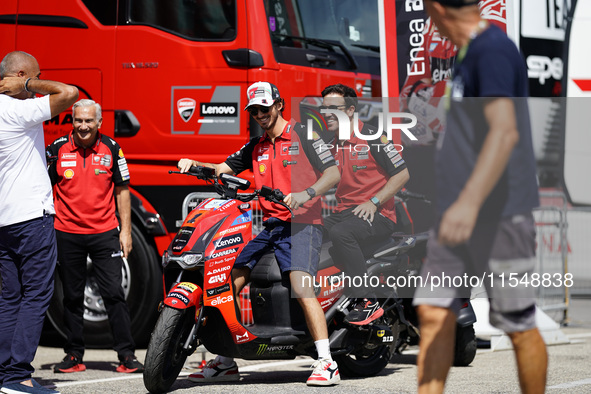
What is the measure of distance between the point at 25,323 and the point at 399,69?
4.11 meters

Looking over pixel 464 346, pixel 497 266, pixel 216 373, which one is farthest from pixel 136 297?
pixel 497 266

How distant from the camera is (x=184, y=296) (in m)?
5.85

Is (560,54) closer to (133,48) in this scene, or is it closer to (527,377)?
(133,48)

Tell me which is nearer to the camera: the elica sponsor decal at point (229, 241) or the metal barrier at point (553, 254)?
the elica sponsor decal at point (229, 241)

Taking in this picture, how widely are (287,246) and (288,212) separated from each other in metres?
0.23

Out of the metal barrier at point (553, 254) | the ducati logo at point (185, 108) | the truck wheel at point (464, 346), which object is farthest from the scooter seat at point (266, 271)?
the metal barrier at point (553, 254)

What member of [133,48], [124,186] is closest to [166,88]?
[133,48]

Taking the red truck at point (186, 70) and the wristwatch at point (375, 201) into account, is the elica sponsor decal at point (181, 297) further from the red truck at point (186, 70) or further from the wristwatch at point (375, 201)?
the red truck at point (186, 70)

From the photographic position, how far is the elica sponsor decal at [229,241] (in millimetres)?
6141

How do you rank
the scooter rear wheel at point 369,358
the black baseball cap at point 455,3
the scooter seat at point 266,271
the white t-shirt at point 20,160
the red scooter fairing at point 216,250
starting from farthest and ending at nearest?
the scooter rear wheel at point 369,358 → the scooter seat at point 266,271 → the red scooter fairing at point 216,250 → the white t-shirt at point 20,160 → the black baseball cap at point 455,3

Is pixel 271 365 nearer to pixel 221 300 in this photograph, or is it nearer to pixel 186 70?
pixel 221 300

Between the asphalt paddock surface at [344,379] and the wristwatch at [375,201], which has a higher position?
the wristwatch at [375,201]

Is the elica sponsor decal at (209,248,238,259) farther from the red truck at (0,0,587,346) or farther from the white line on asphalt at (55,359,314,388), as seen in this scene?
the red truck at (0,0,587,346)

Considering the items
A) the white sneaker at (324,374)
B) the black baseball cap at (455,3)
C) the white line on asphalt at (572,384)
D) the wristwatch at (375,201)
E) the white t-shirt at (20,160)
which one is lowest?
the white line on asphalt at (572,384)
